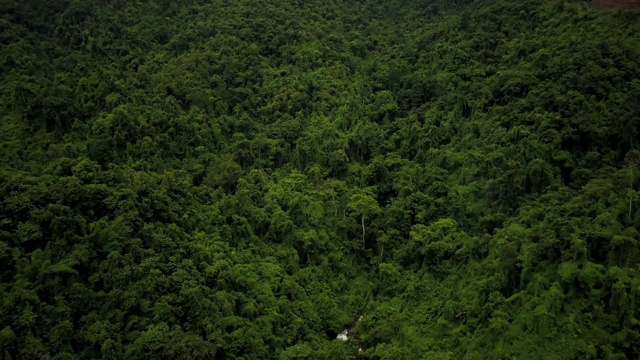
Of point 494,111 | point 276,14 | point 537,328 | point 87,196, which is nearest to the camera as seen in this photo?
point 537,328

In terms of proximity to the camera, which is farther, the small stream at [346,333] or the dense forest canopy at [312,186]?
the small stream at [346,333]

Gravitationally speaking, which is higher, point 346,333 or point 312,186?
point 312,186

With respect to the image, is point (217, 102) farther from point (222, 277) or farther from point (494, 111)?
point (494, 111)

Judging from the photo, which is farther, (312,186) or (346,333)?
(312,186)

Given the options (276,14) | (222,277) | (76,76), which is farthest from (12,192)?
(276,14)

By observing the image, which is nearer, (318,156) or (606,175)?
(606,175)

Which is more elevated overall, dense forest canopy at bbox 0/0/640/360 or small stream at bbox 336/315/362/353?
dense forest canopy at bbox 0/0/640/360

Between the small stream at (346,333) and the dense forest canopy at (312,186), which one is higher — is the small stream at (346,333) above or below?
below

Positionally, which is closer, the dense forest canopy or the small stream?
the dense forest canopy
